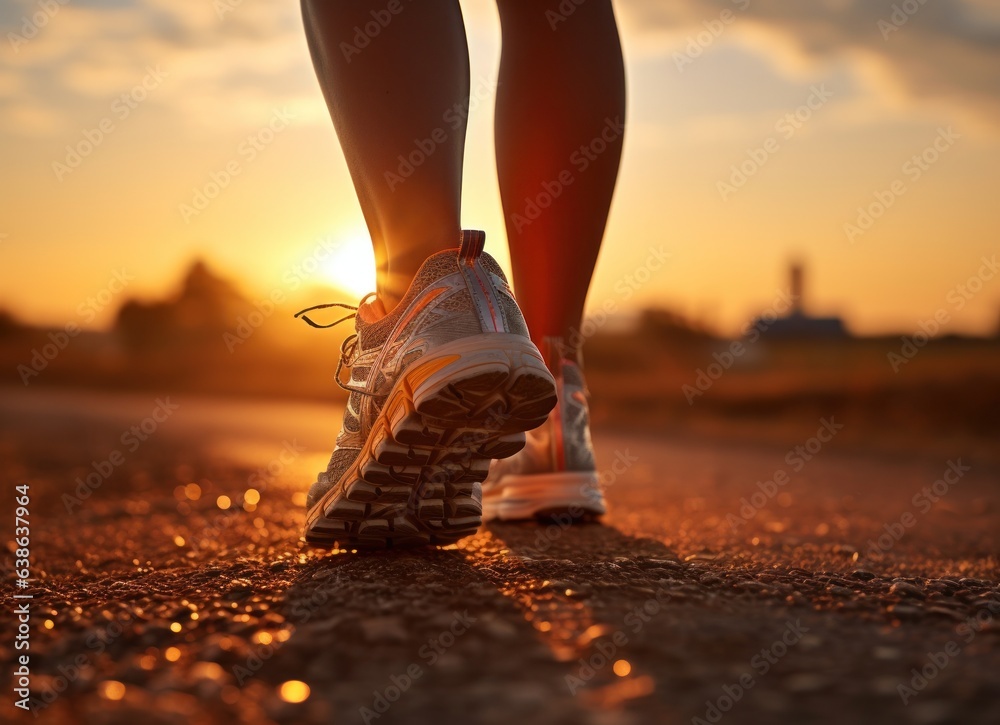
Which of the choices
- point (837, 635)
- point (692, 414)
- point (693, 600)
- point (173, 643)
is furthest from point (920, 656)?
point (692, 414)

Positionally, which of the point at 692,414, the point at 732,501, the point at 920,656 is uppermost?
the point at 692,414

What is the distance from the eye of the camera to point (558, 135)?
1943 mm

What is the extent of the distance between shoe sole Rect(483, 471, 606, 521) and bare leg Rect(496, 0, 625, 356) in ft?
1.33

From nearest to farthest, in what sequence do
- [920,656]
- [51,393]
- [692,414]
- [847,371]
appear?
[920,656], [692,414], [847,371], [51,393]

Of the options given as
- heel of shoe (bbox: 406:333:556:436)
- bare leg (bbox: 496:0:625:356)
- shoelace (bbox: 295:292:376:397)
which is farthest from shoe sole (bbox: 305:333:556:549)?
bare leg (bbox: 496:0:625:356)

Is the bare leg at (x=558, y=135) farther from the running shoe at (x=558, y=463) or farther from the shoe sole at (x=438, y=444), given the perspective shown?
the shoe sole at (x=438, y=444)

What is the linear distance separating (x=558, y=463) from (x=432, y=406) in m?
0.76

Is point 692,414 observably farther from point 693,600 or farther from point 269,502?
point 693,600

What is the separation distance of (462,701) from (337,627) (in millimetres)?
268

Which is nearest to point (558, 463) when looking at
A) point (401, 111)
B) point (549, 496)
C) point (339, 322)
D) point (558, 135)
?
point (549, 496)

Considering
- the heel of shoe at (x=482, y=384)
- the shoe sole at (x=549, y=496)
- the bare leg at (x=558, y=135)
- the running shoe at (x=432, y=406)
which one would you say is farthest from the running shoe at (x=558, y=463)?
the heel of shoe at (x=482, y=384)

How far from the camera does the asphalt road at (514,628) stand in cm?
91

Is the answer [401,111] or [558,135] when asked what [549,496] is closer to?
[558,135]

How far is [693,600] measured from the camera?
125 centimetres
